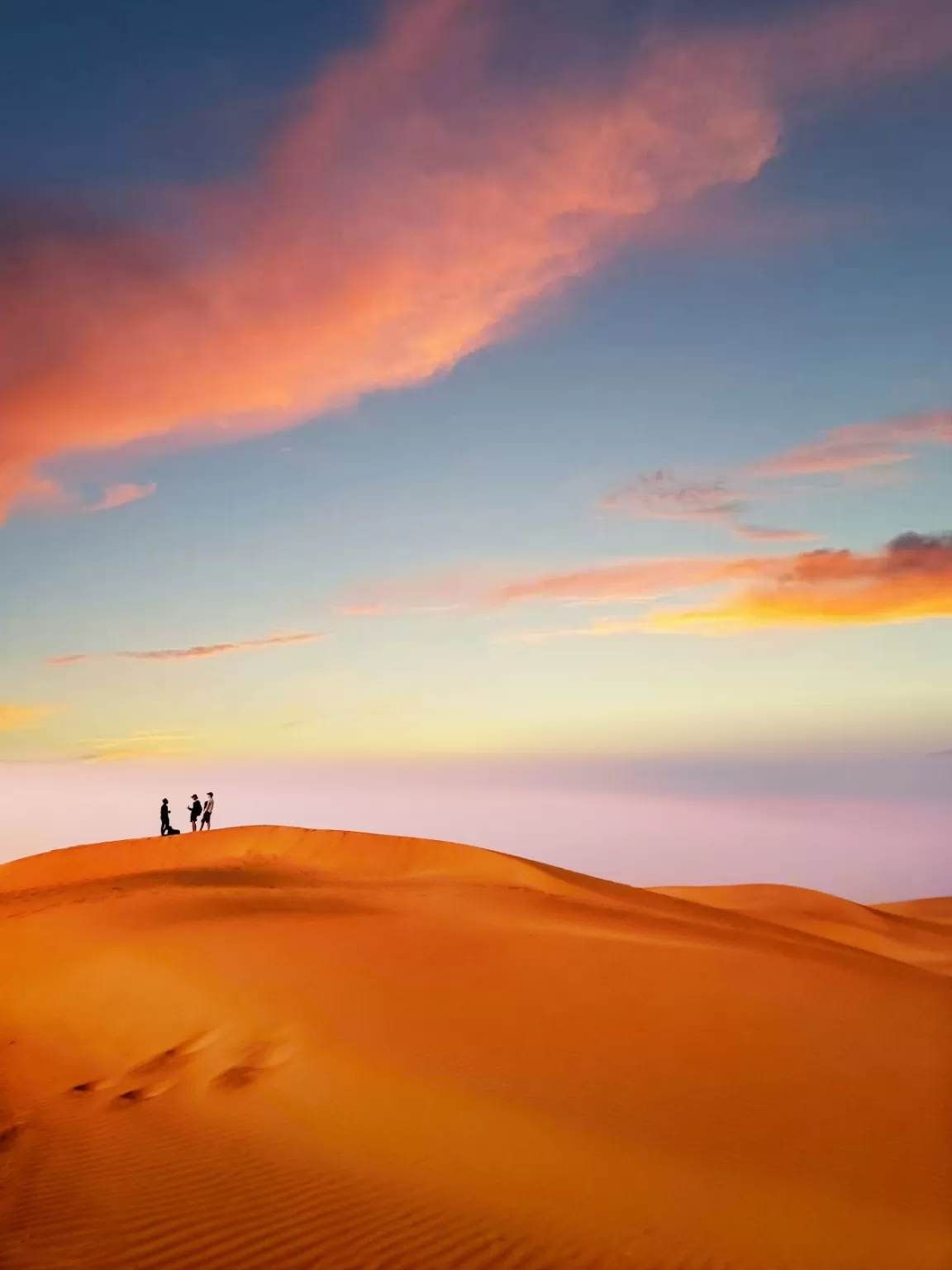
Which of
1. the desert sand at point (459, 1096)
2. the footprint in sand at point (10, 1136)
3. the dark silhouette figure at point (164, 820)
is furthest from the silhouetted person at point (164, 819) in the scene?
the footprint in sand at point (10, 1136)

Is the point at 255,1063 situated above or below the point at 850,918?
above

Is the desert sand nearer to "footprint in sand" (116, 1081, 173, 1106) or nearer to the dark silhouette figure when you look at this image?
"footprint in sand" (116, 1081, 173, 1106)

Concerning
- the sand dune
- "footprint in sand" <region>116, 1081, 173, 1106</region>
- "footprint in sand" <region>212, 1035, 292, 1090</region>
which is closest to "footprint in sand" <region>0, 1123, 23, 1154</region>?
"footprint in sand" <region>116, 1081, 173, 1106</region>

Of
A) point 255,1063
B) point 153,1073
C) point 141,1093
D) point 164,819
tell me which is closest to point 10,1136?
point 141,1093

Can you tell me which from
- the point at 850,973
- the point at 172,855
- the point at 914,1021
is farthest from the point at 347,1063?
the point at 172,855

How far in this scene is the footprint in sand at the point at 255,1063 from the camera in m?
11.1

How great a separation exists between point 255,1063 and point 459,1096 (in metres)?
2.91

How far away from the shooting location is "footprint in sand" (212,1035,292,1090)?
11.1m

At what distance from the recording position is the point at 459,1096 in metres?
10.2

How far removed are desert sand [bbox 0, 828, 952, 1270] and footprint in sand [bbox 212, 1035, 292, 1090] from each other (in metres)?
0.06

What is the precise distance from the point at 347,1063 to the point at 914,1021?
7.94 meters

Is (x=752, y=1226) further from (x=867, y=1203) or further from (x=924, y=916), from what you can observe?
(x=924, y=916)

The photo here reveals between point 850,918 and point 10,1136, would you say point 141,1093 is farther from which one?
point 850,918

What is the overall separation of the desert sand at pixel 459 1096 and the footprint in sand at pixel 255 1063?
6 centimetres
